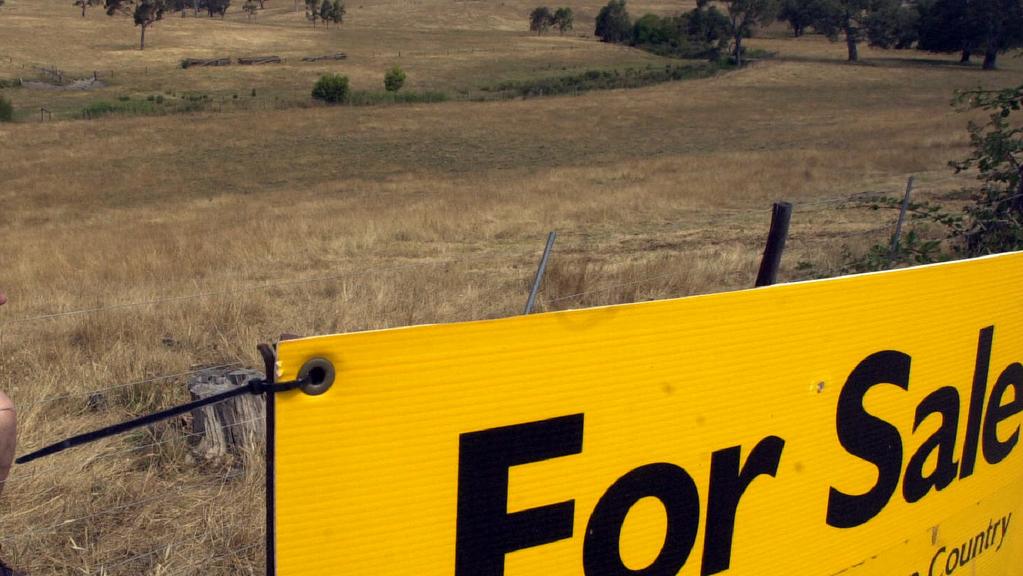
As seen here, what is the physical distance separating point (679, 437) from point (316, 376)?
3.72 feet

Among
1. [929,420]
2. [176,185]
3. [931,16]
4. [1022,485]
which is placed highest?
[931,16]

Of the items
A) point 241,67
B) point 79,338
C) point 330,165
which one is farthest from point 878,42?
point 79,338

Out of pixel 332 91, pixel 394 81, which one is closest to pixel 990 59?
pixel 394 81

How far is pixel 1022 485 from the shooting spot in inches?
160

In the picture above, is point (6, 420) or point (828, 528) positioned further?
point (828, 528)

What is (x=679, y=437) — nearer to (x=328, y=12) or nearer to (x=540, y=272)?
(x=540, y=272)

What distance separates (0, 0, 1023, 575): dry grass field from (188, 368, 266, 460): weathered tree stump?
0.11m

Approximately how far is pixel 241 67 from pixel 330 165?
47.4 meters

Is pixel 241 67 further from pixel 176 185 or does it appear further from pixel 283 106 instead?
pixel 176 185

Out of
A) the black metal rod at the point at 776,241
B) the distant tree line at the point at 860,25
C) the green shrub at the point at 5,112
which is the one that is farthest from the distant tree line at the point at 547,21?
the black metal rod at the point at 776,241

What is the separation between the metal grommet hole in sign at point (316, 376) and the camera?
2.07 m

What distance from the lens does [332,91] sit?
58.1 meters

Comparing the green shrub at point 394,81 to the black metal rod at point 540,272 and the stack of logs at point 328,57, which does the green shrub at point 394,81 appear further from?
the black metal rod at point 540,272

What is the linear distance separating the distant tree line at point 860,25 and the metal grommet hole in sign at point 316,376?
245ft
